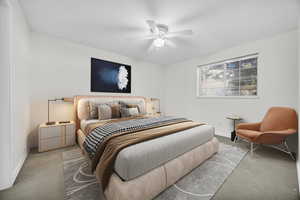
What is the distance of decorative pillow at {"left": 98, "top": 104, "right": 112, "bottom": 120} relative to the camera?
8.70 ft

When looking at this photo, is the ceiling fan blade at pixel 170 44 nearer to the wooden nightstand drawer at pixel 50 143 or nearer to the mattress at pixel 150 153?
the mattress at pixel 150 153

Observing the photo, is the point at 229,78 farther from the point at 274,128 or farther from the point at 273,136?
the point at 273,136

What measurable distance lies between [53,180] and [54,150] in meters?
1.11

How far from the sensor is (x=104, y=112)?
2670 millimetres

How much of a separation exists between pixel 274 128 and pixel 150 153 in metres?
2.79

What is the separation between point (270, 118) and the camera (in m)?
2.54

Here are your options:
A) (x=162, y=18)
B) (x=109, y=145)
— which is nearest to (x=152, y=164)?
(x=109, y=145)

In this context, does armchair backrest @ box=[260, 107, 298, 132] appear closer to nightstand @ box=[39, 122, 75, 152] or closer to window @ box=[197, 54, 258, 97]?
window @ box=[197, 54, 258, 97]

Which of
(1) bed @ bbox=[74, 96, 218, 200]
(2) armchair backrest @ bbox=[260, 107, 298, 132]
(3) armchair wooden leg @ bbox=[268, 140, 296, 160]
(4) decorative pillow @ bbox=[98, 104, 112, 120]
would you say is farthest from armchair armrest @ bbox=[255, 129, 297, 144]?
(4) decorative pillow @ bbox=[98, 104, 112, 120]

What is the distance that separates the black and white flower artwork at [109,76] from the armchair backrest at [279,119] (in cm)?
364

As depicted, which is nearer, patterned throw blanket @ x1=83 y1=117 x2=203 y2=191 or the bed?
the bed

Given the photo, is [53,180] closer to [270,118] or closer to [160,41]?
[160,41]

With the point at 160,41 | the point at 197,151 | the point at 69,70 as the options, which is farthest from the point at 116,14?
the point at 197,151

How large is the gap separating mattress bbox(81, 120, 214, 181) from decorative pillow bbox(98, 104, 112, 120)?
1547 mm
